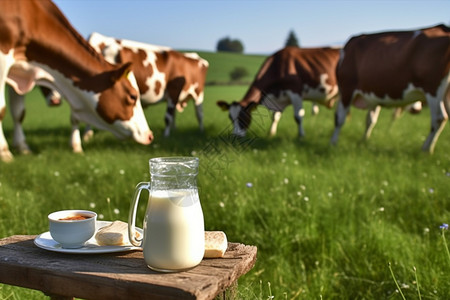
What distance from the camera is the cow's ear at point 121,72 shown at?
15.6ft

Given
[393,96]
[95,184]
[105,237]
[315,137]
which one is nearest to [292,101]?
[315,137]

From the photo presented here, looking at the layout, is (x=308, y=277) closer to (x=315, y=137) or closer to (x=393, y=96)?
(x=393, y=96)

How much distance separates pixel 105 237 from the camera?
148 cm

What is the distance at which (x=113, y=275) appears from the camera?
4.11ft

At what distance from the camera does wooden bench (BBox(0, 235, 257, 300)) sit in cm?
119

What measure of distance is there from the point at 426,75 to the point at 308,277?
4127 millimetres

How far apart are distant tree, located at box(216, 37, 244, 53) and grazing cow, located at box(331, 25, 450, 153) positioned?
144 feet

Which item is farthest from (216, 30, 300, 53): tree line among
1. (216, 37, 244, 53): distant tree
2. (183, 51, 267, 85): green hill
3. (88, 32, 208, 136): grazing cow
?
(88, 32, 208, 136): grazing cow

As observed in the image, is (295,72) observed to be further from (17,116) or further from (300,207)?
(300,207)

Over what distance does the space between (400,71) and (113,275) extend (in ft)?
18.6

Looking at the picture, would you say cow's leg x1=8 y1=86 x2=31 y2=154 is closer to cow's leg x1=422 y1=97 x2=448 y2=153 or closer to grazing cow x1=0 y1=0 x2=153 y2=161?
grazing cow x1=0 y1=0 x2=153 y2=161

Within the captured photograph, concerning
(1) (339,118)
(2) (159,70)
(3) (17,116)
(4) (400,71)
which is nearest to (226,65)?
(2) (159,70)

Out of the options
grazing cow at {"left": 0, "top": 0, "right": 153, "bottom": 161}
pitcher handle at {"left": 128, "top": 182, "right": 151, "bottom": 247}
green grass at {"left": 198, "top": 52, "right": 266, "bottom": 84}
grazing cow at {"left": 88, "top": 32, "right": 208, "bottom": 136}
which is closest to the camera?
pitcher handle at {"left": 128, "top": 182, "right": 151, "bottom": 247}

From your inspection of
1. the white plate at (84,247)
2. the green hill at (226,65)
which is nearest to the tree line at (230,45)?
the green hill at (226,65)
